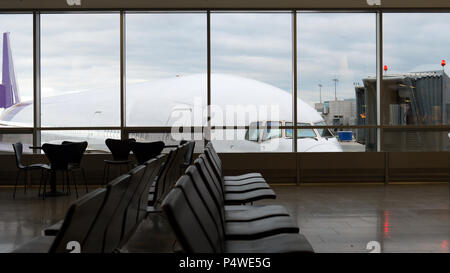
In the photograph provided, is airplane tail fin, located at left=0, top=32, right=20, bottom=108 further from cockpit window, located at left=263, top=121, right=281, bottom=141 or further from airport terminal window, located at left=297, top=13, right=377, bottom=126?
airport terminal window, located at left=297, top=13, right=377, bottom=126

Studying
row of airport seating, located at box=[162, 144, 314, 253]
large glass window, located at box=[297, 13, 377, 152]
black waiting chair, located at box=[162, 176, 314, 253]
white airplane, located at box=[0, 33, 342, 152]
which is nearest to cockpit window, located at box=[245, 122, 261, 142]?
white airplane, located at box=[0, 33, 342, 152]

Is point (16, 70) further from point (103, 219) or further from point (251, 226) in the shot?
point (103, 219)

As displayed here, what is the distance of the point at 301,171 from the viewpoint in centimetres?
868

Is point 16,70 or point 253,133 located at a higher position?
point 16,70

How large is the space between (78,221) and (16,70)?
27.6ft

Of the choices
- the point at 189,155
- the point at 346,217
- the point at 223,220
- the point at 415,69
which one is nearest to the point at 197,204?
the point at 223,220

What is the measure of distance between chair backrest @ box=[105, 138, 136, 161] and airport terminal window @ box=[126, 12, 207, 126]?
0.83 m

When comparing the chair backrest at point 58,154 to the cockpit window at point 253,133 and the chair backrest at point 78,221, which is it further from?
the chair backrest at point 78,221

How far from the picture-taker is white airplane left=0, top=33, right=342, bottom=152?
8.79 metres

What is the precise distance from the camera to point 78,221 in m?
1.37

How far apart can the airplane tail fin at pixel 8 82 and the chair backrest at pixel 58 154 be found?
2.34 m

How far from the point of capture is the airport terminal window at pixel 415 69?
8.91 m
